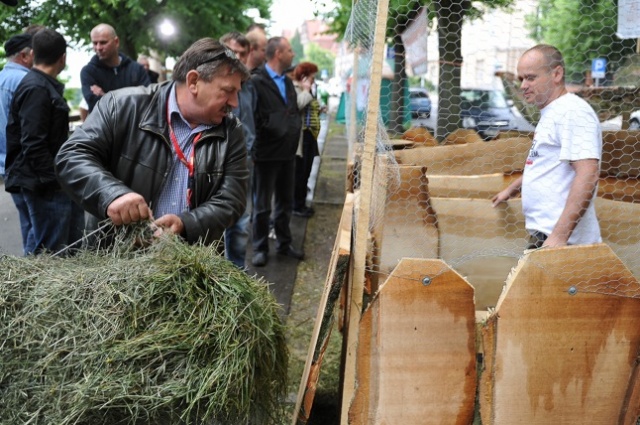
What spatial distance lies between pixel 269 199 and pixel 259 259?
571 mm

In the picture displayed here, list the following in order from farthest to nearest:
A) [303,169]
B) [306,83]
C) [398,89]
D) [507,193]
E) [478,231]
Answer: [398,89], [303,169], [306,83], [478,231], [507,193]

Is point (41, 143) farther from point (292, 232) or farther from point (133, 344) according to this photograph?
point (292, 232)

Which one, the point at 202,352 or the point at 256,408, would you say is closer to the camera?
the point at 202,352

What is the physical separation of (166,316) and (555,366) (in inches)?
58.5

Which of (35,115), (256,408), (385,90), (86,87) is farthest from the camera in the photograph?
(385,90)

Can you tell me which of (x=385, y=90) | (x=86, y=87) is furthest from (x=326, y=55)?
(x=86, y=87)

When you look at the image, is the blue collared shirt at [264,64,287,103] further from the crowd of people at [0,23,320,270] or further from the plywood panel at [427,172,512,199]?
the plywood panel at [427,172,512,199]

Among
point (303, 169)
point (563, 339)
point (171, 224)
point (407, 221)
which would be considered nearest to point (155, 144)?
point (171, 224)

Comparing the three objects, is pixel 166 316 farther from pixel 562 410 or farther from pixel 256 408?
pixel 562 410

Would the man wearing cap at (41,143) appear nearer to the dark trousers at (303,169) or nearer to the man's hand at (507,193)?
the man's hand at (507,193)

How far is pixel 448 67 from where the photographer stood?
6965 mm

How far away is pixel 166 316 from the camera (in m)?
2.13

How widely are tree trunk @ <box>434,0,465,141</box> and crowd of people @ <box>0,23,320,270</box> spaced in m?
1.45

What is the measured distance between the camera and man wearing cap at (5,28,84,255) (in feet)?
14.1
